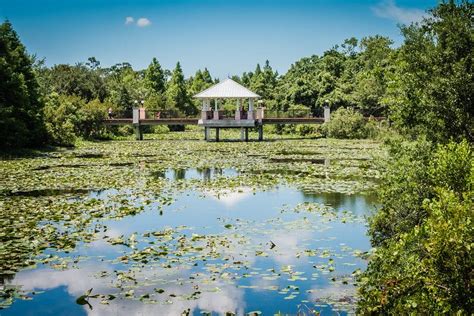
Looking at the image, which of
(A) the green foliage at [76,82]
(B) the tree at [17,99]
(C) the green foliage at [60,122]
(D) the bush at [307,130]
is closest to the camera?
(B) the tree at [17,99]

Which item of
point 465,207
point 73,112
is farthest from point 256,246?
point 73,112

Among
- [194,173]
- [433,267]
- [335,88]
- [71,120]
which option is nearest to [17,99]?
[71,120]

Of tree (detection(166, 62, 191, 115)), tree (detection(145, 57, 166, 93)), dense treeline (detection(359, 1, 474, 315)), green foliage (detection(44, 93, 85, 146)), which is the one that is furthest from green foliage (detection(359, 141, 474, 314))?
tree (detection(145, 57, 166, 93))

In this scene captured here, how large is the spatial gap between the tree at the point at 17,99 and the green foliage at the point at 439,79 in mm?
20016

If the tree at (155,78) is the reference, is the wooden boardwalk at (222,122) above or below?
below

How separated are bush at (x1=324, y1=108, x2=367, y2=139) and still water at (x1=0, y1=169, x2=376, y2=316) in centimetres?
2923

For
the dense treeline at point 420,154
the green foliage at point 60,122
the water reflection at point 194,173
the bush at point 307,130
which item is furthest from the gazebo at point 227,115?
the water reflection at point 194,173

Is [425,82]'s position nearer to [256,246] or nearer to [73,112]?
[256,246]

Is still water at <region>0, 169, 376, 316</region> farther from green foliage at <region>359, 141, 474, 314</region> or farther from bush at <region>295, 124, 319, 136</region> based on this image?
bush at <region>295, 124, 319, 136</region>

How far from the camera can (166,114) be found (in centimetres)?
4628

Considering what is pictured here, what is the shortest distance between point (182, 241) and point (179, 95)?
55393 millimetres

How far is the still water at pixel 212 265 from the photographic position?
716 centimetres

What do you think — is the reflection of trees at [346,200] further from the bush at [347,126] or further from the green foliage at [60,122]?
the bush at [347,126]

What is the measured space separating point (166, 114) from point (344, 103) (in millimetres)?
17761
